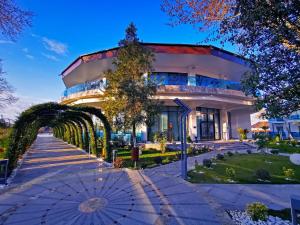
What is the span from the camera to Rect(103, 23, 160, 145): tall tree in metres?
14.9

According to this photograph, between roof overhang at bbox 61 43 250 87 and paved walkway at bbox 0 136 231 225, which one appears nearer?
paved walkway at bbox 0 136 231 225

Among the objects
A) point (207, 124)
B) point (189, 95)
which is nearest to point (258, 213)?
point (189, 95)

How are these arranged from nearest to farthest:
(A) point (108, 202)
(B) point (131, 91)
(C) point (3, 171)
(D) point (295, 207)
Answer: (D) point (295, 207), (A) point (108, 202), (C) point (3, 171), (B) point (131, 91)

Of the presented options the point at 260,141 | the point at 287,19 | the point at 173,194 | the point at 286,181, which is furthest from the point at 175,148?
the point at 287,19

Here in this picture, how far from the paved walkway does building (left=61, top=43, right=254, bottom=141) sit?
1310cm

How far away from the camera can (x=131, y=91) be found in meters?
14.9

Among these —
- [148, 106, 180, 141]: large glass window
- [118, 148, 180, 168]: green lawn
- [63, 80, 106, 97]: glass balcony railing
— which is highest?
[63, 80, 106, 97]: glass balcony railing

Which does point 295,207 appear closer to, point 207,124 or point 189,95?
point 189,95

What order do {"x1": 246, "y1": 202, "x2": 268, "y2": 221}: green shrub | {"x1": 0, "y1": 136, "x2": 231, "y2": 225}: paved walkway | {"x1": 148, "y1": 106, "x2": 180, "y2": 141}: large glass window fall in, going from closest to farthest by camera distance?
{"x1": 246, "y1": 202, "x2": 268, "y2": 221}: green shrub, {"x1": 0, "y1": 136, "x2": 231, "y2": 225}: paved walkway, {"x1": 148, "y1": 106, "x2": 180, "y2": 141}: large glass window

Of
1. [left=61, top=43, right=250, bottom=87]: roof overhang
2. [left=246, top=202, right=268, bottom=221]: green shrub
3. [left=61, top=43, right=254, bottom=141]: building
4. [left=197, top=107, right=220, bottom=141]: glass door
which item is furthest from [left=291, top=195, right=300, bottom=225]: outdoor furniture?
[left=197, top=107, right=220, bottom=141]: glass door

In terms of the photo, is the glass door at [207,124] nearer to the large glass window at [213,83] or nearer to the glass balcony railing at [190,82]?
the large glass window at [213,83]

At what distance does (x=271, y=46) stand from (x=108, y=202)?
5.93 m

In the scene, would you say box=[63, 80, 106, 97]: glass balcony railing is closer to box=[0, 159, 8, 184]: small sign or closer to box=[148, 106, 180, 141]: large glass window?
box=[148, 106, 180, 141]: large glass window

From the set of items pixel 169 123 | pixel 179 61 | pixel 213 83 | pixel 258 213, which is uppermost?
pixel 179 61
